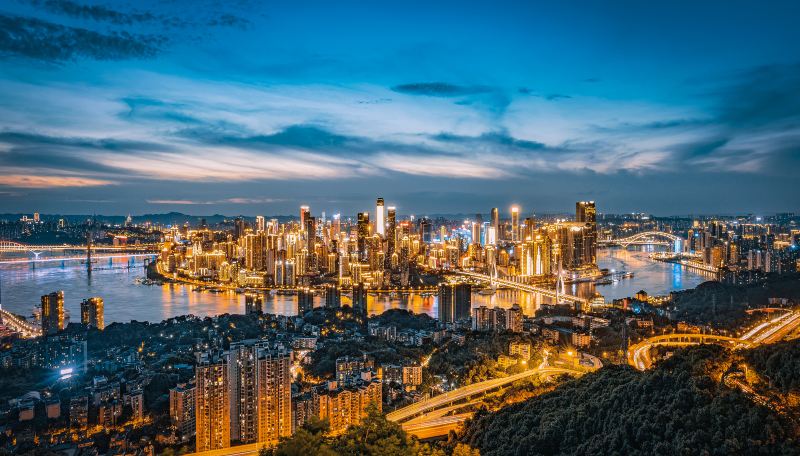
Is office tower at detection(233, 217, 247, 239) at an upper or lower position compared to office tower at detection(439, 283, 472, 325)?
upper

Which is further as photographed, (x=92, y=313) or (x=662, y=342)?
(x=92, y=313)

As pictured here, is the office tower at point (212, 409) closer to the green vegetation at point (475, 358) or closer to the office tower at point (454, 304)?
the green vegetation at point (475, 358)

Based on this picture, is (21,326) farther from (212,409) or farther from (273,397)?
(273,397)

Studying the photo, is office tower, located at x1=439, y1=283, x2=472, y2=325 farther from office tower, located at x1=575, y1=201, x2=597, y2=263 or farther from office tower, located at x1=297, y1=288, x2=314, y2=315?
office tower, located at x1=575, y1=201, x2=597, y2=263

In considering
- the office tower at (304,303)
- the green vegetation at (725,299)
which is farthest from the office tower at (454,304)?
the green vegetation at (725,299)

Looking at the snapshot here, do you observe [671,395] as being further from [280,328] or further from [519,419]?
[280,328]

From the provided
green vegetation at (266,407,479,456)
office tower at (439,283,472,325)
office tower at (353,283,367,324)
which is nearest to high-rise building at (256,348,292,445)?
green vegetation at (266,407,479,456)

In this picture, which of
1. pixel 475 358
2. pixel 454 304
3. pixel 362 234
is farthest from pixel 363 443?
pixel 362 234
